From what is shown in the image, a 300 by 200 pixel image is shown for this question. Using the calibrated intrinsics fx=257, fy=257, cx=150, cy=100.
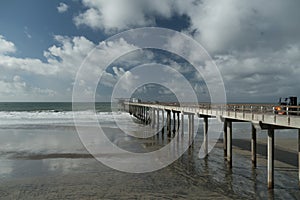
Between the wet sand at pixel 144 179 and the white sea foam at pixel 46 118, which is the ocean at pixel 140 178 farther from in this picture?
the white sea foam at pixel 46 118

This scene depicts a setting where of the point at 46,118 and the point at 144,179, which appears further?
the point at 46,118

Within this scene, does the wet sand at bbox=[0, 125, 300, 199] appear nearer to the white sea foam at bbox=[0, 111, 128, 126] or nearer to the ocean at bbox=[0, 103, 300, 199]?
the ocean at bbox=[0, 103, 300, 199]

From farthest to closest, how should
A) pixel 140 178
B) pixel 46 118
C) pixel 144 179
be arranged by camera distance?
pixel 46 118 → pixel 140 178 → pixel 144 179

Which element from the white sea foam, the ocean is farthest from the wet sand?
the white sea foam

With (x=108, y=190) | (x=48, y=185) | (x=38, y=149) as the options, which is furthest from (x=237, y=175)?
(x=38, y=149)

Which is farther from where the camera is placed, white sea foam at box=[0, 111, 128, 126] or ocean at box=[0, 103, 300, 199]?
white sea foam at box=[0, 111, 128, 126]

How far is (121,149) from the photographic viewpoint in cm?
2028

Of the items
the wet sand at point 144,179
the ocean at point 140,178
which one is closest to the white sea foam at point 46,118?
the ocean at point 140,178

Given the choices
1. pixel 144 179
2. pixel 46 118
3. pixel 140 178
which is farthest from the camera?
pixel 46 118

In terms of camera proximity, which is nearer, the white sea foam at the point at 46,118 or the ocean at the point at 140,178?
the ocean at the point at 140,178

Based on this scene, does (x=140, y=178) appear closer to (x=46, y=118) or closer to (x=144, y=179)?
(x=144, y=179)

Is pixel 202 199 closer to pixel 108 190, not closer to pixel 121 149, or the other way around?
pixel 108 190

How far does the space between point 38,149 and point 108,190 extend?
11.5 metres

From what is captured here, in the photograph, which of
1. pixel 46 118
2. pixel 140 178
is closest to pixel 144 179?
pixel 140 178
